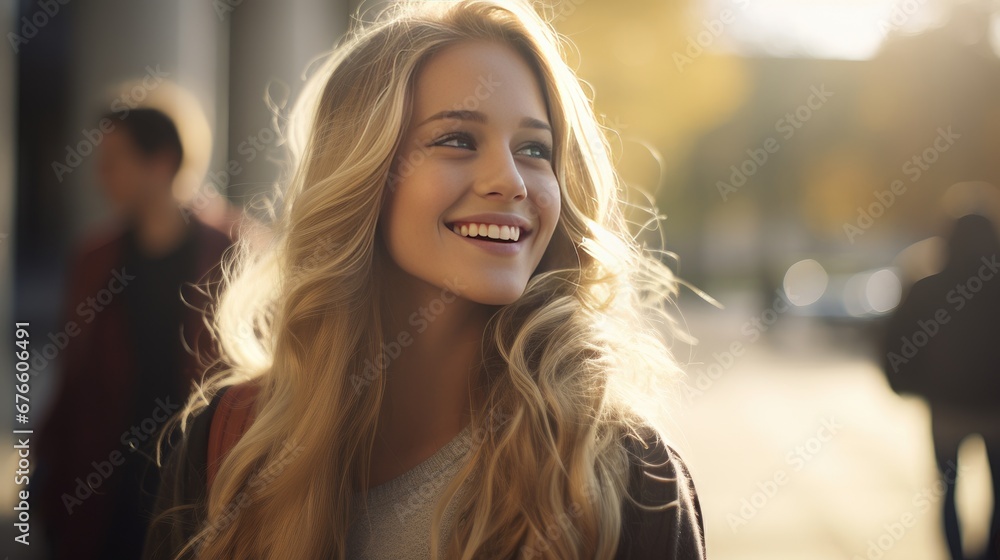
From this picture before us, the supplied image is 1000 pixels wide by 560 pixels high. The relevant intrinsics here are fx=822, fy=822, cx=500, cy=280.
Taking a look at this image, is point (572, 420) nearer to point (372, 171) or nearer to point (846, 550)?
point (372, 171)

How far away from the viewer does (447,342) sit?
2.05m

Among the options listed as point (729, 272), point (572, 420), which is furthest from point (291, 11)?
point (729, 272)

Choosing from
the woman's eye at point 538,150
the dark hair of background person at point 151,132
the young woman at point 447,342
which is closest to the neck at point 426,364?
the young woman at point 447,342

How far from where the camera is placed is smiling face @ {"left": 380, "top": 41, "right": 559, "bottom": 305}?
72.9 inches

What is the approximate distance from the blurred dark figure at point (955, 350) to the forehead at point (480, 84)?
3308mm

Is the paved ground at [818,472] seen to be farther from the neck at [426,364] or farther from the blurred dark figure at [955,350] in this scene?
the neck at [426,364]

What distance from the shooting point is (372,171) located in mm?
1945

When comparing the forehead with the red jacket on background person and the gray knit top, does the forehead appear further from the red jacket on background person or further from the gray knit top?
the red jacket on background person

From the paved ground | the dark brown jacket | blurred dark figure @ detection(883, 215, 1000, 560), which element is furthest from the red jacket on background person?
blurred dark figure @ detection(883, 215, 1000, 560)

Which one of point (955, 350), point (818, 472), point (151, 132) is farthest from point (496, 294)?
point (818, 472)

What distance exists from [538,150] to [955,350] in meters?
3.81

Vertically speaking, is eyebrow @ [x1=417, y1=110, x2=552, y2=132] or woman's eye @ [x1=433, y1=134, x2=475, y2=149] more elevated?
eyebrow @ [x1=417, y1=110, x2=552, y2=132]

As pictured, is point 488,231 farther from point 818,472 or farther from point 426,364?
point 818,472

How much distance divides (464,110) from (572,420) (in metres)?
0.75
